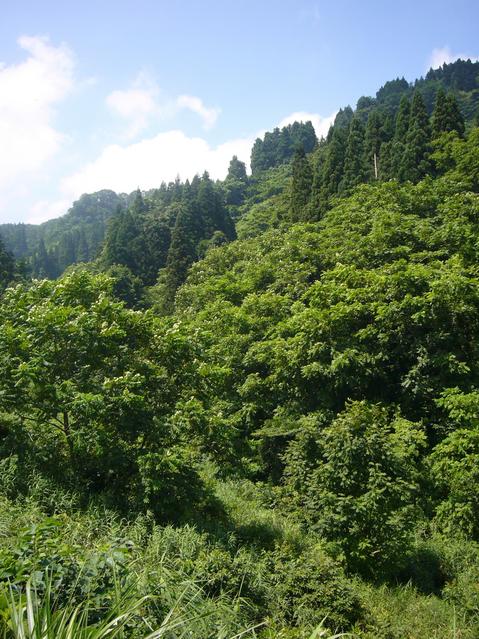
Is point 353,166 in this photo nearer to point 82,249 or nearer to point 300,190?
point 300,190

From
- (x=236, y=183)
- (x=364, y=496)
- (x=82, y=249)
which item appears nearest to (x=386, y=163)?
(x=364, y=496)

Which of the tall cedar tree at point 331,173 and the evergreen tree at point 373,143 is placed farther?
the evergreen tree at point 373,143

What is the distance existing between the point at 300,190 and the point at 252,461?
101ft

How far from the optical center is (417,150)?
34.2 meters

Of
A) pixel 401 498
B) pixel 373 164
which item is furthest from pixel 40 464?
pixel 373 164

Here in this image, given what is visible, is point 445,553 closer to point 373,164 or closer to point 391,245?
point 391,245

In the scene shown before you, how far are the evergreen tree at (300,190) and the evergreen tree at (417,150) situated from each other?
28.9 feet

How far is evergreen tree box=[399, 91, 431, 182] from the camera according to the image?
3328cm

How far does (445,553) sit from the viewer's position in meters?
11.0

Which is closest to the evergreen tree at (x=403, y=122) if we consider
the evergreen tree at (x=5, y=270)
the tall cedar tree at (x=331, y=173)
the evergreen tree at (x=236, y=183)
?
the tall cedar tree at (x=331, y=173)

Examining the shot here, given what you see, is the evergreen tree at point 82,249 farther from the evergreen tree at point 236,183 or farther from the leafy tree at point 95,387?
the leafy tree at point 95,387

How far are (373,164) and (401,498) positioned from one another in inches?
1416

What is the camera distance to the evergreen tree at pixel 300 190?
40.1 metres

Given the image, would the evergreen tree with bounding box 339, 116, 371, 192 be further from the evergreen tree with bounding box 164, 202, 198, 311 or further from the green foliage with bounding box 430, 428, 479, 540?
the green foliage with bounding box 430, 428, 479, 540
